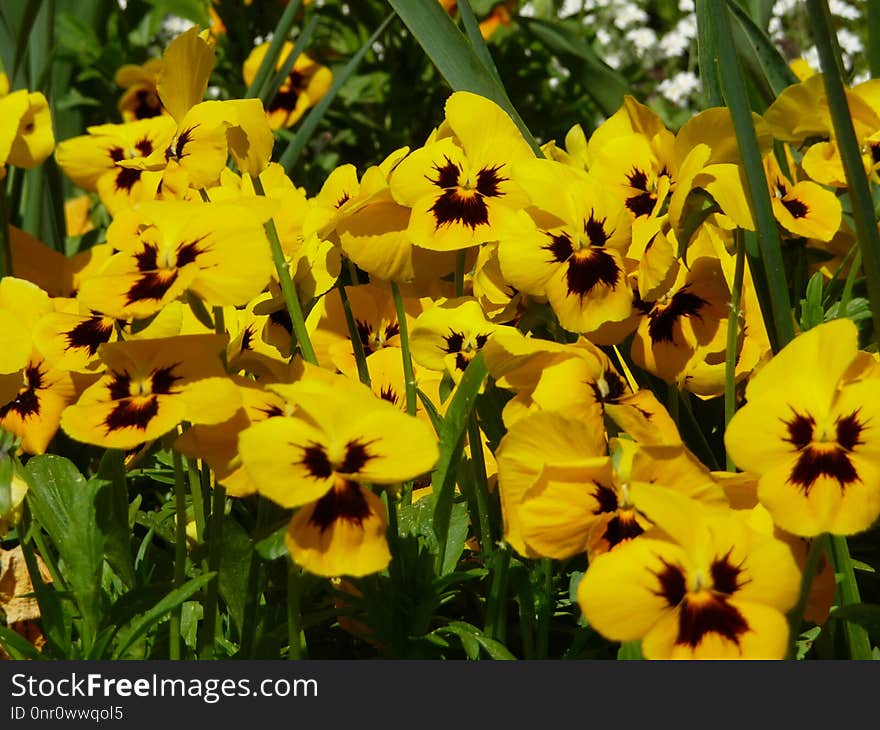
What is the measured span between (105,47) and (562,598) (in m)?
2.21

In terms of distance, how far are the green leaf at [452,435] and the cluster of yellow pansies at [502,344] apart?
0.07 feet

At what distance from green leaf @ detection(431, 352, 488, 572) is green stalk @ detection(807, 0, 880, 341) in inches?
12.8

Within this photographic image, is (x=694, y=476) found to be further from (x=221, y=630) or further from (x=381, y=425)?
(x=221, y=630)

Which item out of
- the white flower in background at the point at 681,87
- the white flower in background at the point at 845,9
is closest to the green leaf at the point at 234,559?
the white flower in background at the point at 681,87

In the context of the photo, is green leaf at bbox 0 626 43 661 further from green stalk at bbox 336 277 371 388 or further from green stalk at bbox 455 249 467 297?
green stalk at bbox 455 249 467 297

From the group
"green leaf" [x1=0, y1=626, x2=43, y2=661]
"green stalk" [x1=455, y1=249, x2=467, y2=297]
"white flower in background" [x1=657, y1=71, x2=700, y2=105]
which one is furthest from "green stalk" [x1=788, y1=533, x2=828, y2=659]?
"white flower in background" [x1=657, y1=71, x2=700, y2=105]

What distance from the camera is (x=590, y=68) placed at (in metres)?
2.33

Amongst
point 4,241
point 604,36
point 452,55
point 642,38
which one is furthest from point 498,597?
point 642,38

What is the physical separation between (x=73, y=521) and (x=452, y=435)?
0.36 metres

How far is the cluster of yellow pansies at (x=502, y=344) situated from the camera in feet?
3.16

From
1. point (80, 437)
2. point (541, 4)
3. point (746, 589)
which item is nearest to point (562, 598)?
point (746, 589)

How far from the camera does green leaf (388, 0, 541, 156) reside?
151 cm

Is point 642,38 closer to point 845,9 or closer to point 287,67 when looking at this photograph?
point 845,9

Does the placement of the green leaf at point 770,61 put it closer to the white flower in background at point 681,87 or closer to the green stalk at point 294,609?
the green stalk at point 294,609
